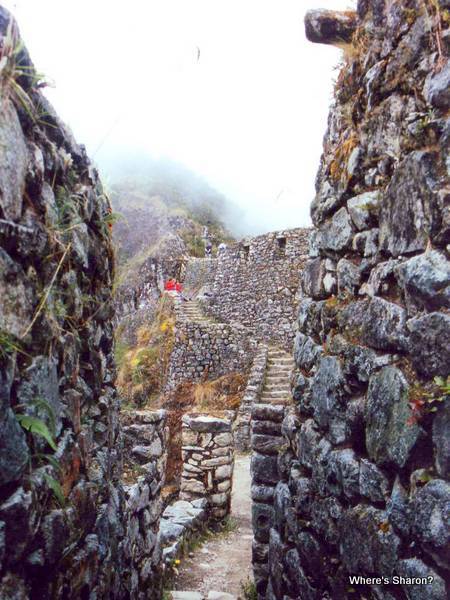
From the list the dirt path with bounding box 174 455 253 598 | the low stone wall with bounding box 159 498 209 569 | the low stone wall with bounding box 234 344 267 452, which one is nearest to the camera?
the dirt path with bounding box 174 455 253 598

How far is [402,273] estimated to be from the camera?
2018 mm

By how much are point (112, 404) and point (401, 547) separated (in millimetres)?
1974

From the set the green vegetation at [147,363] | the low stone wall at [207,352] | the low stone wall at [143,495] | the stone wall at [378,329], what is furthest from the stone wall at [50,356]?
the low stone wall at [207,352]

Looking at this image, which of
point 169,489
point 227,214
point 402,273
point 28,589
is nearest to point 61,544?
point 28,589

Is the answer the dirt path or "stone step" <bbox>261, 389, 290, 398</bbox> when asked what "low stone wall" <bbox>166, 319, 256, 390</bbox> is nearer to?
"stone step" <bbox>261, 389, 290, 398</bbox>

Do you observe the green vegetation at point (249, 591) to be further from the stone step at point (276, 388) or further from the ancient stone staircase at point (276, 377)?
the stone step at point (276, 388)

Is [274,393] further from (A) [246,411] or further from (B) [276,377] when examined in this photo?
(B) [276,377]

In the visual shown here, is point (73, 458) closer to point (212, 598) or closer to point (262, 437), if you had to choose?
point (262, 437)

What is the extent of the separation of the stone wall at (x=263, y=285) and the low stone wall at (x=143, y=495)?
986 centimetres

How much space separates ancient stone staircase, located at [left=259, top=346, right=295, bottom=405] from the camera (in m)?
11.4

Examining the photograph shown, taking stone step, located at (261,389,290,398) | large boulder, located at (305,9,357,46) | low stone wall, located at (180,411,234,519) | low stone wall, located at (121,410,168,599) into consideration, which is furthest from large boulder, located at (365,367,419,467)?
stone step, located at (261,389,290,398)

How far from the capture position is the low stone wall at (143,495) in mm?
3727

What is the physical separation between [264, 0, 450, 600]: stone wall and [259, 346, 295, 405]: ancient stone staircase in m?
7.69

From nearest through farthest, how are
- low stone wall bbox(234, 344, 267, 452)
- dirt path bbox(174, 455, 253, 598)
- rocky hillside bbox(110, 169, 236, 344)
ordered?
dirt path bbox(174, 455, 253, 598)
low stone wall bbox(234, 344, 267, 452)
rocky hillside bbox(110, 169, 236, 344)
